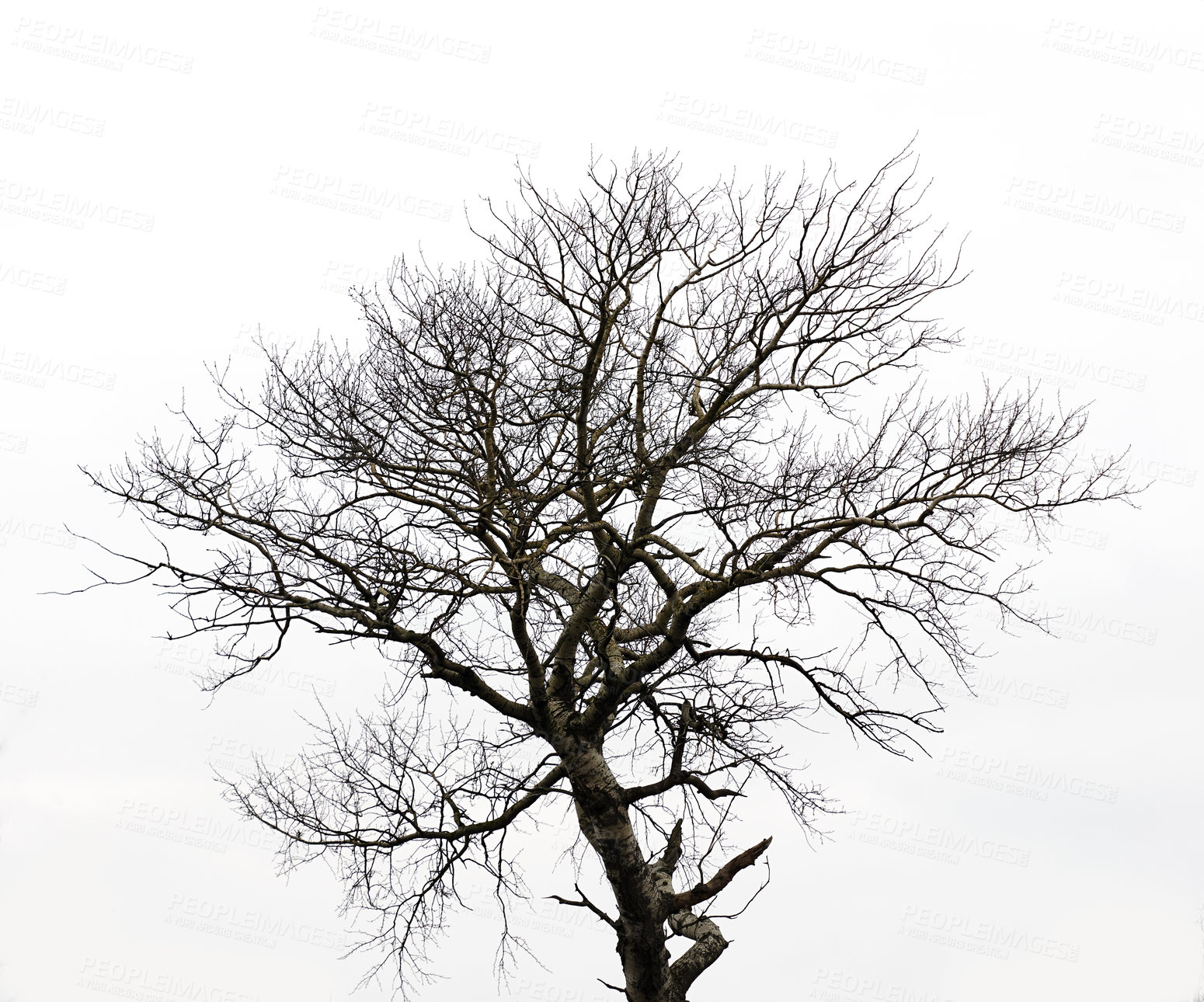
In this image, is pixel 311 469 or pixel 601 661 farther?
pixel 601 661

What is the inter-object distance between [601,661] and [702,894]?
217 cm

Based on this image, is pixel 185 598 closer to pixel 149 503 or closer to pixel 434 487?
pixel 149 503

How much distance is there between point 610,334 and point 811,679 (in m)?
3.48

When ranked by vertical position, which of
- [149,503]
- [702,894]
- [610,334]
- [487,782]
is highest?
[610,334]

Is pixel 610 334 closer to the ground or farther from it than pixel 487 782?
farther from it

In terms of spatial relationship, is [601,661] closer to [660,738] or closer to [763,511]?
[660,738]

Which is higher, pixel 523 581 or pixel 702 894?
pixel 523 581

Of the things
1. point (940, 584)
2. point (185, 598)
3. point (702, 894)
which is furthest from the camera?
point (702, 894)

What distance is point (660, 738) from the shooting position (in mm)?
9297

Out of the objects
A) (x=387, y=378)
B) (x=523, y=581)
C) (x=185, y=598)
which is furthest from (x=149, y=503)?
(x=523, y=581)

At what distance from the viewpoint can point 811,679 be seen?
9203 mm

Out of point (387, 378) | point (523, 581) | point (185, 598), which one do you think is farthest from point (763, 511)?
point (185, 598)

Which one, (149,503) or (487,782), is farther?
(487,782)

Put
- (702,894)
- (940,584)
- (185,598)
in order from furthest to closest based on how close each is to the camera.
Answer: (702,894)
(940,584)
(185,598)
